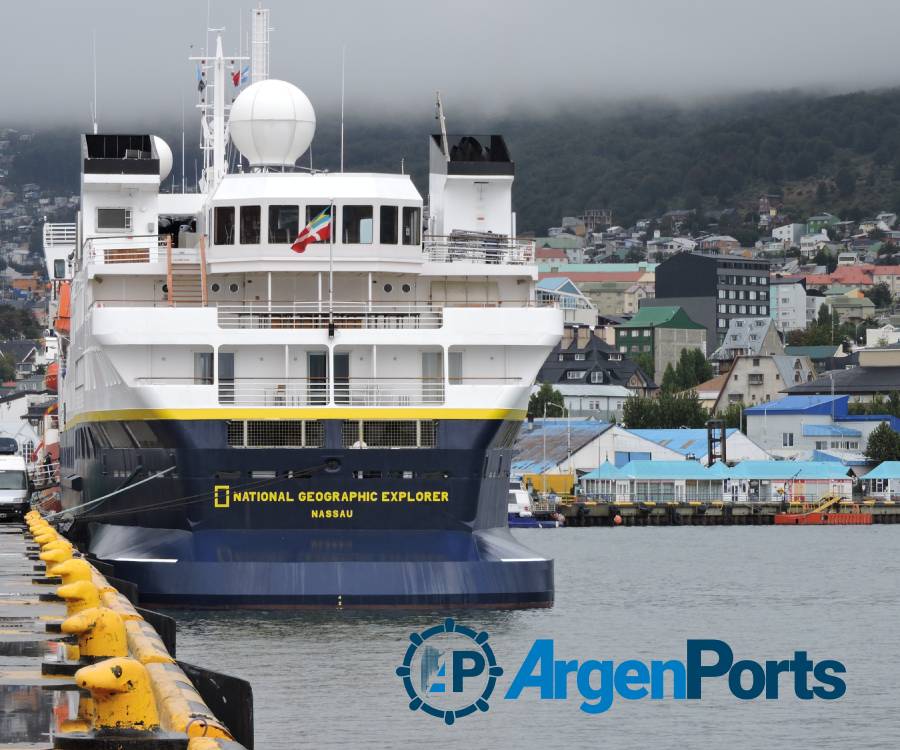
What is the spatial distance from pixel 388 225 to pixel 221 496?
7.04m

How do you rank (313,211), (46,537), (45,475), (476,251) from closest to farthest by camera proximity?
(46,537), (313,211), (476,251), (45,475)

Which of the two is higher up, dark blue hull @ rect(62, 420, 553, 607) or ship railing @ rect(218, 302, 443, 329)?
ship railing @ rect(218, 302, 443, 329)

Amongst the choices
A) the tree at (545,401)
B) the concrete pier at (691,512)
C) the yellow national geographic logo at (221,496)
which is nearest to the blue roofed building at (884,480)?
the concrete pier at (691,512)

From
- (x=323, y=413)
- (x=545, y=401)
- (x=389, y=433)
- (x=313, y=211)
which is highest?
(x=313, y=211)

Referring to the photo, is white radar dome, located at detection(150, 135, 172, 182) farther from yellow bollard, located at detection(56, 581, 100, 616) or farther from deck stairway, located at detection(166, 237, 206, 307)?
yellow bollard, located at detection(56, 581, 100, 616)

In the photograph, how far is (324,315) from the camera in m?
40.4

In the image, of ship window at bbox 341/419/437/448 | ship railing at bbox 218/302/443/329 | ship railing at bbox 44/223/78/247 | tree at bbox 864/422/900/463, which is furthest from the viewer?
tree at bbox 864/422/900/463

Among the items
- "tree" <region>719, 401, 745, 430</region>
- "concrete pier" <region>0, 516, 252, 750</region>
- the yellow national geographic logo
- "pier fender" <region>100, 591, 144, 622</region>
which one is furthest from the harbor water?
"tree" <region>719, 401, 745, 430</region>

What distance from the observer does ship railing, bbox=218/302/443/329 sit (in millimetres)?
40344

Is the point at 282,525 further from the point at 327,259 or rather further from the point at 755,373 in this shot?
the point at 755,373

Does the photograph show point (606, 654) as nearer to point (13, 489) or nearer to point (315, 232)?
point (315, 232)

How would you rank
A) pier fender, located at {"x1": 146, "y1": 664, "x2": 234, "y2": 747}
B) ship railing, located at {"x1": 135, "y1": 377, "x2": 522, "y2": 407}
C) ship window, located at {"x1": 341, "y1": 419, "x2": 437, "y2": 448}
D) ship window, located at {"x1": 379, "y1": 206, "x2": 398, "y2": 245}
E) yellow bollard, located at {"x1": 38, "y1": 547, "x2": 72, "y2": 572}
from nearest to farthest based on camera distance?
pier fender, located at {"x1": 146, "y1": 664, "x2": 234, "y2": 747} → yellow bollard, located at {"x1": 38, "y1": 547, "x2": 72, "y2": 572} → ship window, located at {"x1": 341, "y1": 419, "x2": 437, "y2": 448} → ship railing, located at {"x1": 135, "y1": 377, "x2": 522, "y2": 407} → ship window, located at {"x1": 379, "y1": 206, "x2": 398, "y2": 245}

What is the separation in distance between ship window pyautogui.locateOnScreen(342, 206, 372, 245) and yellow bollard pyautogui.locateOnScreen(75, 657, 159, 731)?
25.2 metres

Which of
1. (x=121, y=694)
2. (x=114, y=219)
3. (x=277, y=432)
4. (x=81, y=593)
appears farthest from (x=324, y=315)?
(x=121, y=694)
